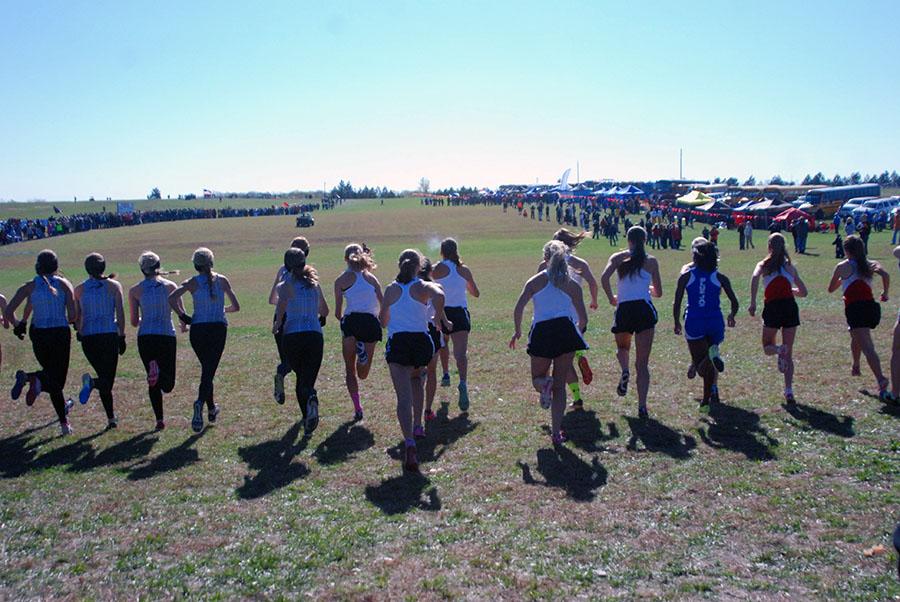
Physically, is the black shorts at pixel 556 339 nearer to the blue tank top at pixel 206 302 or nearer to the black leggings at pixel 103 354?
the blue tank top at pixel 206 302

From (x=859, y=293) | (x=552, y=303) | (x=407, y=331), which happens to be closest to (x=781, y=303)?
(x=859, y=293)

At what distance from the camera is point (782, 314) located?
763 cm

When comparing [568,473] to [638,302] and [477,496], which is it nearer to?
[477,496]

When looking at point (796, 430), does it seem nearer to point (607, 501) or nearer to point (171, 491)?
point (607, 501)

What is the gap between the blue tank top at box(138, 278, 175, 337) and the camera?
24.5 ft

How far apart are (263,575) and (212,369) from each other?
3665mm

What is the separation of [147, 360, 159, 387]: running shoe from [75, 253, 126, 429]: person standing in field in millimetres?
348

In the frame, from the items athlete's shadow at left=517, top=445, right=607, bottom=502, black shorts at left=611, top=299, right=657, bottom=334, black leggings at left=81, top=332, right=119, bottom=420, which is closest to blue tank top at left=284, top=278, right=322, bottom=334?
black leggings at left=81, top=332, right=119, bottom=420

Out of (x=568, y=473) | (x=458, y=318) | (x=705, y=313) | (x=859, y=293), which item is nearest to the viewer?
(x=568, y=473)

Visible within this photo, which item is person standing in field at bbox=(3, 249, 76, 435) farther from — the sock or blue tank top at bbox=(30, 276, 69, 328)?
the sock

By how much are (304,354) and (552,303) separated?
8.05 feet

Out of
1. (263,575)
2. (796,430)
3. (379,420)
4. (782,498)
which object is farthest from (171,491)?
(796,430)

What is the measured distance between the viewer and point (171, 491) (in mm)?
5680

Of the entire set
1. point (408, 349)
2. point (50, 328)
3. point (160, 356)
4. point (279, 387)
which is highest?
point (50, 328)
